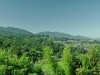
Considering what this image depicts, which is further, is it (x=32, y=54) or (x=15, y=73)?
(x=32, y=54)

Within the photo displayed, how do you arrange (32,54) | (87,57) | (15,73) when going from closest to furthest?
(15,73) < (87,57) < (32,54)

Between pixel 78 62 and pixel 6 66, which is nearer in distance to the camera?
pixel 6 66

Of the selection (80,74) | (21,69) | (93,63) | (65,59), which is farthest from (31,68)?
(93,63)

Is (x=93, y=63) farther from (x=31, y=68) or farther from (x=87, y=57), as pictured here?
(x=31, y=68)

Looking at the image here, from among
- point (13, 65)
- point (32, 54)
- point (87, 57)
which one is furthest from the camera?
point (32, 54)

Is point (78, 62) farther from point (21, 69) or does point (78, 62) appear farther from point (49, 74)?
point (21, 69)

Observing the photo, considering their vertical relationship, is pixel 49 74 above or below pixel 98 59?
below

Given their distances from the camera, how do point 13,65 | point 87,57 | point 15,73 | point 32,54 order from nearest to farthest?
point 15,73, point 13,65, point 87,57, point 32,54

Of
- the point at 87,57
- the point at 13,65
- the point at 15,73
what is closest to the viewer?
the point at 15,73

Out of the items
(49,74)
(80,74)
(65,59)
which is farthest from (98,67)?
(49,74)
